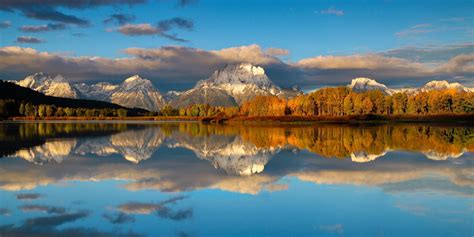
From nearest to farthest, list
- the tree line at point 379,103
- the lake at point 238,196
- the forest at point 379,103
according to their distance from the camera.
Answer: the lake at point 238,196
the forest at point 379,103
the tree line at point 379,103

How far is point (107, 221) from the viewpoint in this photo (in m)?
14.3

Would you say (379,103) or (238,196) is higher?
(379,103)

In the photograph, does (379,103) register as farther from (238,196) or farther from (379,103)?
(238,196)

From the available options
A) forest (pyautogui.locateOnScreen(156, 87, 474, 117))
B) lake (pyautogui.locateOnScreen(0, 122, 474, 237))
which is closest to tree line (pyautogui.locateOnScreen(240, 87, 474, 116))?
forest (pyautogui.locateOnScreen(156, 87, 474, 117))

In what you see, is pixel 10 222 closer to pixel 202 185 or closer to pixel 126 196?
pixel 126 196

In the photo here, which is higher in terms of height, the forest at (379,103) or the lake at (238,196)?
the forest at (379,103)

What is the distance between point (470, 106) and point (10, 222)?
539 feet

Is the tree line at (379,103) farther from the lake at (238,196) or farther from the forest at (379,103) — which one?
the lake at (238,196)

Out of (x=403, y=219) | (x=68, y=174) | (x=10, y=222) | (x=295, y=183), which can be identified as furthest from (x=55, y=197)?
(x=403, y=219)

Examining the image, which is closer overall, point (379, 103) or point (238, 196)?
point (238, 196)

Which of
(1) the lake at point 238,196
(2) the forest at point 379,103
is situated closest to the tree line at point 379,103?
(2) the forest at point 379,103

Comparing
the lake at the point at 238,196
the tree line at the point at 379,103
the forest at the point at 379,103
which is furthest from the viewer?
the tree line at the point at 379,103

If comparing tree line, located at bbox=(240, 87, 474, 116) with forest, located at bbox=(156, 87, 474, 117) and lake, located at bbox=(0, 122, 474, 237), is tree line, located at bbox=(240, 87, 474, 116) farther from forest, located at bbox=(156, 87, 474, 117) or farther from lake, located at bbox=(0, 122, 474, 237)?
lake, located at bbox=(0, 122, 474, 237)

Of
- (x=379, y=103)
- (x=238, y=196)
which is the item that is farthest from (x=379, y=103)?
(x=238, y=196)
